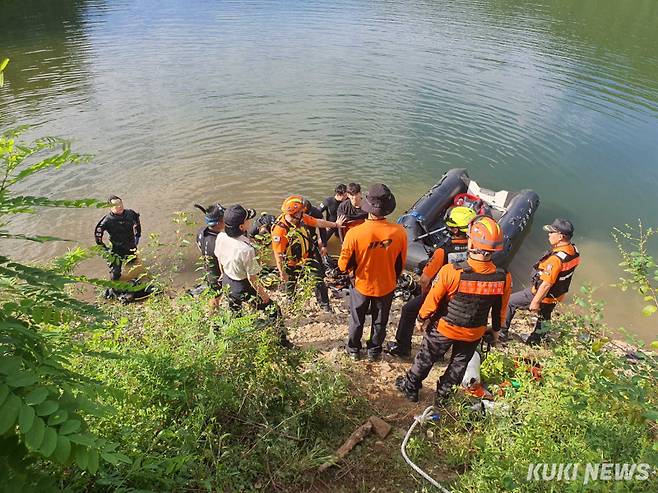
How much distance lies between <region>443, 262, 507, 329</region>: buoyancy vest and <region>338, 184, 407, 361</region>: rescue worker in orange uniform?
0.87m

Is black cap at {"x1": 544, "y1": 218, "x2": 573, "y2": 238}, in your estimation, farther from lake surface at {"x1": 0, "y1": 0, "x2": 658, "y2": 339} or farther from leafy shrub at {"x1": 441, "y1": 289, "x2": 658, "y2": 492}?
lake surface at {"x1": 0, "y1": 0, "x2": 658, "y2": 339}

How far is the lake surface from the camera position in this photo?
973 cm

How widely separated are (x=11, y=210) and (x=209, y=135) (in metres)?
10.6

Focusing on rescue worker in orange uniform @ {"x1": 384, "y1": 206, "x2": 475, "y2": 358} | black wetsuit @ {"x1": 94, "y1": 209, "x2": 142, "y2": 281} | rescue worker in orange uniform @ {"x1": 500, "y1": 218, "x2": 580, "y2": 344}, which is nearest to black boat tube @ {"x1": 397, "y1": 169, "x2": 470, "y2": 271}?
rescue worker in orange uniform @ {"x1": 384, "y1": 206, "x2": 475, "y2": 358}

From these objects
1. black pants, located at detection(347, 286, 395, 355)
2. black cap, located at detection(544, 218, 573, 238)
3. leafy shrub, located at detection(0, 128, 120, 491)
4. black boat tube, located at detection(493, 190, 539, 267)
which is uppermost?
leafy shrub, located at detection(0, 128, 120, 491)

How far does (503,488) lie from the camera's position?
280cm

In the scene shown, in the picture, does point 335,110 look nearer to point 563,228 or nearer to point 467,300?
point 563,228

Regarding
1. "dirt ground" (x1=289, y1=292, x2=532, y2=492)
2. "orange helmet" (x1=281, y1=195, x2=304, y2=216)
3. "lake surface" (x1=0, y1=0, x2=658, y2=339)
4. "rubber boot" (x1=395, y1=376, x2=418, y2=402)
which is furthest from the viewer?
"lake surface" (x1=0, y1=0, x2=658, y2=339)

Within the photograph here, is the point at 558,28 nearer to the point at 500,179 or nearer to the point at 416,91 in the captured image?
the point at 416,91

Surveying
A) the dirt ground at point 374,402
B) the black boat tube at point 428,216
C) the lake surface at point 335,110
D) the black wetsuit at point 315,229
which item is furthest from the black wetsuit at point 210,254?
the lake surface at point 335,110

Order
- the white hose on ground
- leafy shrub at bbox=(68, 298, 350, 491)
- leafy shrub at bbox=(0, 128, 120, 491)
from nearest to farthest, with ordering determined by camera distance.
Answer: leafy shrub at bbox=(0, 128, 120, 491) < leafy shrub at bbox=(68, 298, 350, 491) < the white hose on ground

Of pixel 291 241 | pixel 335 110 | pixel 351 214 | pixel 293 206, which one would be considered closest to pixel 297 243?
pixel 291 241

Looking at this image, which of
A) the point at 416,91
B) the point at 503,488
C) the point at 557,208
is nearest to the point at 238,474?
the point at 503,488

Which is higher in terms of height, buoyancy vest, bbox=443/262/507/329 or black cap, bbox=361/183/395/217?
black cap, bbox=361/183/395/217
